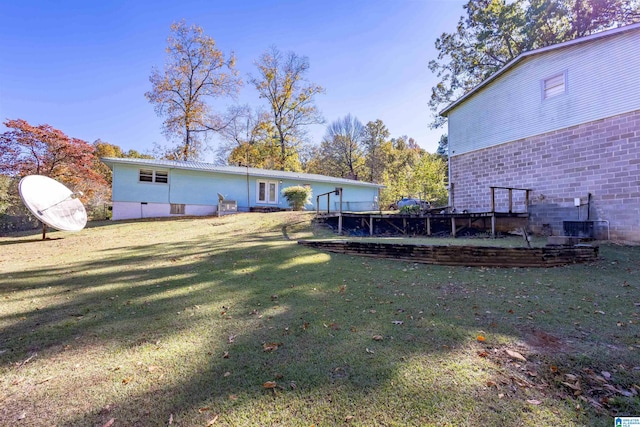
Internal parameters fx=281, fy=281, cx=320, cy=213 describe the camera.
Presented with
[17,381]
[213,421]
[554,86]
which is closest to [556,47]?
[554,86]

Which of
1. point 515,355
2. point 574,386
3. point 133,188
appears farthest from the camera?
point 133,188

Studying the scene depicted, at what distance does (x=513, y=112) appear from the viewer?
11281mm

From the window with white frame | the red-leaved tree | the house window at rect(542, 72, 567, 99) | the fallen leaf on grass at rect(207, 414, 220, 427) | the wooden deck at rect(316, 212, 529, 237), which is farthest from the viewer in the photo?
the window with white frame

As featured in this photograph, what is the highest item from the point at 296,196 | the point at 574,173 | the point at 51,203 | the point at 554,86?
the point at 554,86

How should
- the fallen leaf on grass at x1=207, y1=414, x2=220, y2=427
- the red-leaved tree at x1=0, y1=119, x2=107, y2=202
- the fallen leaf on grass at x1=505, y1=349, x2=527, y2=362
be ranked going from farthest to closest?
the red-leaved tree at x1=0, y1=119, x2=107, y2=202 < the fallen leaf on grass at x1=505, y1=349, x2=527, y2=362 < the fallen leaf on grass at x1=207, y1=414, x2=220, y2=427

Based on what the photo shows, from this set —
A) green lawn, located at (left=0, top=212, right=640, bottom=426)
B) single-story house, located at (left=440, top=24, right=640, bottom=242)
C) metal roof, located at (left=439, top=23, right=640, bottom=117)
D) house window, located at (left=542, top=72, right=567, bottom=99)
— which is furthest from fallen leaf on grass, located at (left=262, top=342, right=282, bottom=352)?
metal roof, located at (left=439, top=23, right=640, bottom=117)

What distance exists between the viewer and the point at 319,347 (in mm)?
2695

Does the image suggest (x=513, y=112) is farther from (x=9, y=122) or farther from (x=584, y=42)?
(x=9, y=122)

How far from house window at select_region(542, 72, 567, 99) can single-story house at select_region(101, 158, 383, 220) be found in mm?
10775

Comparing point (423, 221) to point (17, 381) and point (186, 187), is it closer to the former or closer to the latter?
point (17, 381)

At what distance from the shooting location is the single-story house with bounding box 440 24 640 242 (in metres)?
8.12

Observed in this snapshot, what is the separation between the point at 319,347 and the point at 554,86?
1251 centimetres

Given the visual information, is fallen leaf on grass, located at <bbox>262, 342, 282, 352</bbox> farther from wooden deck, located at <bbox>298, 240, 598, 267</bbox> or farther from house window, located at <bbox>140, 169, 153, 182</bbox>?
house window, located at <bbox>140, 169, 153, 182</bbox>

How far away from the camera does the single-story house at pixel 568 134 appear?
8117 mm
